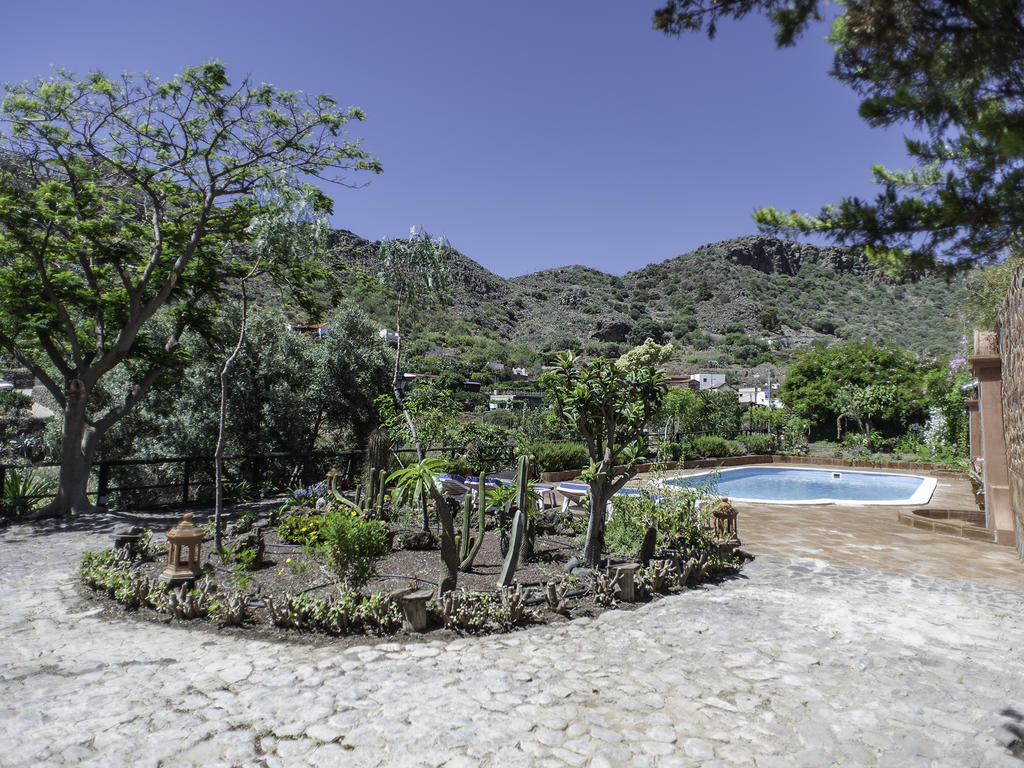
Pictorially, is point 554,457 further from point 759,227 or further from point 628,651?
point 759,227

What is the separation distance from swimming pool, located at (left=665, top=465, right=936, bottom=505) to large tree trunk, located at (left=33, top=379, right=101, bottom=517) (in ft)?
40.7

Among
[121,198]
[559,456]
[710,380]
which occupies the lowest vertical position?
[559,456]

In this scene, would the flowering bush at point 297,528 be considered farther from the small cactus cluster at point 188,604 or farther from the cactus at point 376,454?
the small cactus cluster at point 188,604

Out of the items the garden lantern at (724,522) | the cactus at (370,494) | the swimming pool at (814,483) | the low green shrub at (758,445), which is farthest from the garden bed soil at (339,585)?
the low green shrub at (758,445)

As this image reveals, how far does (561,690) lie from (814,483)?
17.1 metres

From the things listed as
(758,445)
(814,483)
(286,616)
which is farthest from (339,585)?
(758,445)

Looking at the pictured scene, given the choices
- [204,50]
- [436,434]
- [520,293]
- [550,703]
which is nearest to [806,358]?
[436,434]

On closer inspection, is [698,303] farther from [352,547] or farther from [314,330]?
[352,547]

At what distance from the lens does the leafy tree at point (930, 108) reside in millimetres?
2238

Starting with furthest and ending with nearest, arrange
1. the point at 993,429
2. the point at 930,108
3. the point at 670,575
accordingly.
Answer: the point at 993,429 < the point at 670,575 < the point at 930,108

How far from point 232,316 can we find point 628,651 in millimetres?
12236

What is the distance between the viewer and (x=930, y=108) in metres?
2.62

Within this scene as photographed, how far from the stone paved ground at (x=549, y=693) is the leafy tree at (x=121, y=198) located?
6.25m

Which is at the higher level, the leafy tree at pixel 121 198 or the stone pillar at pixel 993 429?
the leafy tree at pixel 121 198
